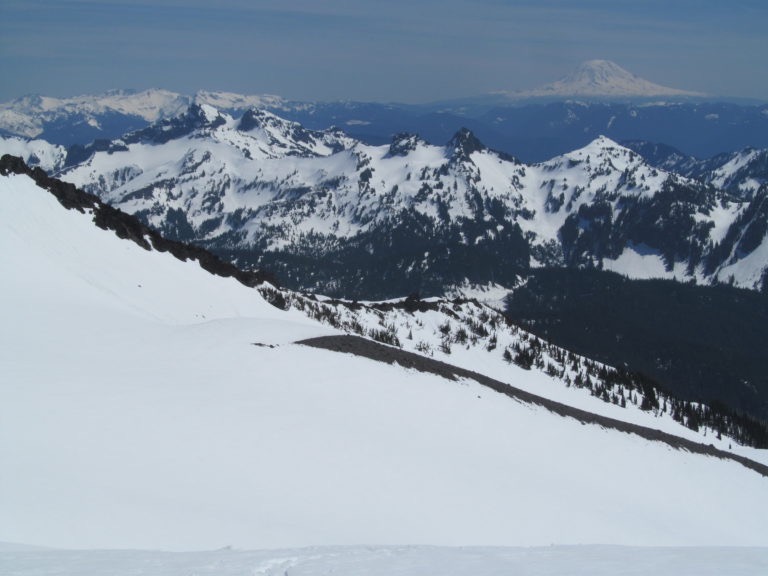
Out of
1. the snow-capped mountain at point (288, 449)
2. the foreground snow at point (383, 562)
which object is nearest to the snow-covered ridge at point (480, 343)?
the snow-capped mountain at point (288, 449)

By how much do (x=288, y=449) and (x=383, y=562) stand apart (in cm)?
899

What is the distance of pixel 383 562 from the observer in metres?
15.7

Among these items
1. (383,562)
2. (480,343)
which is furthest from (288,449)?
(480,343)

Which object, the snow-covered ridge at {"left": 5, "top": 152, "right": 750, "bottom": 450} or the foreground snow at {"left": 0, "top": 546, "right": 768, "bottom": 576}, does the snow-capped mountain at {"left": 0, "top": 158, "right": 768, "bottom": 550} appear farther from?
the snow-covered ridge at {"left": 5, "top": 152, "right": 750, "bottom": 450}

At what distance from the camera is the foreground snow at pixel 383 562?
13891 millimetres

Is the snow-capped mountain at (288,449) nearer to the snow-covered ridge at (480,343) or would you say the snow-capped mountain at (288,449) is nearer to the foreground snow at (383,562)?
the foreground snow at (383,562)

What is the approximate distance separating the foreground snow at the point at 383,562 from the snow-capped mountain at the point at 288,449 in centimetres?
161

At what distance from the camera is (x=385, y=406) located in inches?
1286

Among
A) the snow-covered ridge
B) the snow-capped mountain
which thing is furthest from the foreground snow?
the snow-covered ridge

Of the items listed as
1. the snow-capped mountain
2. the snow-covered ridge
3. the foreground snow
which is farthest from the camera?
the snow-covered ridge

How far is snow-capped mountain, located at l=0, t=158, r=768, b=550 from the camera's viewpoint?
1831 centimetres

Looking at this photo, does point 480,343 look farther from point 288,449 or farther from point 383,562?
point 383,562

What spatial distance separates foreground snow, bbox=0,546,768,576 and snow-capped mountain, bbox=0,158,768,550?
5.29 feet

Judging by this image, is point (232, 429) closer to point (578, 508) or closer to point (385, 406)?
point (385, 406)
